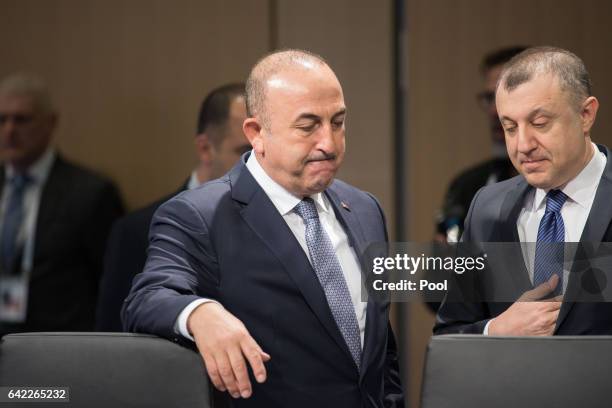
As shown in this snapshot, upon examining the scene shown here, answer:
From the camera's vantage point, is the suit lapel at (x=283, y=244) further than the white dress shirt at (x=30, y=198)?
No

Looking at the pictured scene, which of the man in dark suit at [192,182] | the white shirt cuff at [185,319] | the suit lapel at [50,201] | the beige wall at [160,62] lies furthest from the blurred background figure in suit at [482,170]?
the suit lapel at [50,201]

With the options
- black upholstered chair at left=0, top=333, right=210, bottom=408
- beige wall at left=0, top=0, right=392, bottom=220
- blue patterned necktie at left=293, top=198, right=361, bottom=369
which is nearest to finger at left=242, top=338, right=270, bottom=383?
black upholstered chair at left=0, top=333, right=210, bottom=408

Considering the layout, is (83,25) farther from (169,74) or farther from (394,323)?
(394,323)

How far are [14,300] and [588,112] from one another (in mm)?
1897

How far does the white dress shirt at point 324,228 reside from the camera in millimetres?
2029

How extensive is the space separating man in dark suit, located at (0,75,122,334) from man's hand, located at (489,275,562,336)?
1.49m

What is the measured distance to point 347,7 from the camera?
10.00ft

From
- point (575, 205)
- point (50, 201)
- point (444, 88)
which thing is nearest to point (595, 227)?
point (575, 205)

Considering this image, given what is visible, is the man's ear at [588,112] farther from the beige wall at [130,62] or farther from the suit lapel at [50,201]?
the suit lapel at [50,201]

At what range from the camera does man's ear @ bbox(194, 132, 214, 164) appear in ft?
8.54

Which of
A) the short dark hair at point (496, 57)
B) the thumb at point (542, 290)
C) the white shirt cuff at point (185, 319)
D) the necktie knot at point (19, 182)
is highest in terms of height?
the short dark hair at point (496, 57)

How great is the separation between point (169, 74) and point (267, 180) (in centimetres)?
107

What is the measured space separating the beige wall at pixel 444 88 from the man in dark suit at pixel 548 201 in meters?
0.99

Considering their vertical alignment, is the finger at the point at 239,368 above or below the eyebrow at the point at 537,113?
below
